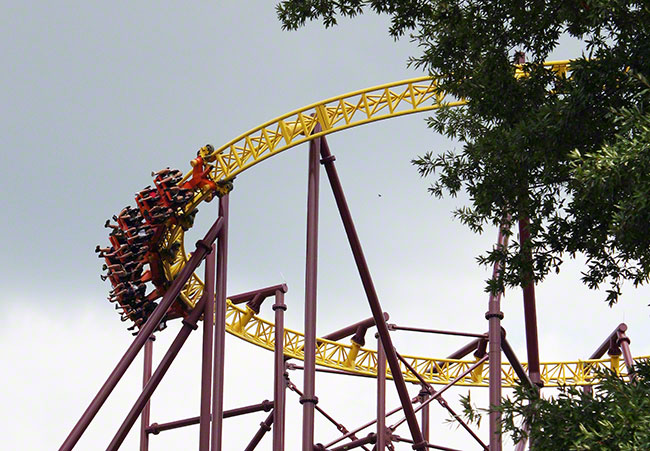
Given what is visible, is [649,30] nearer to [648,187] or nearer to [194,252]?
[648,187]

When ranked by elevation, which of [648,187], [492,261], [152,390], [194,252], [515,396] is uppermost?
[194,252]

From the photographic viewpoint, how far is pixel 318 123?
17.1 metres

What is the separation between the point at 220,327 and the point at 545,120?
9.50 metres

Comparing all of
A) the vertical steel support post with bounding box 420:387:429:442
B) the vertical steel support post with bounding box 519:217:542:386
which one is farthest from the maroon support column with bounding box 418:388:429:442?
the vertical steel support post with bounding box 519:217:542:386

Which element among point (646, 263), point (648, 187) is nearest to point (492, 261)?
point (646, 263)

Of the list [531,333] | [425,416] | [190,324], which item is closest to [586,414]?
[531,333]

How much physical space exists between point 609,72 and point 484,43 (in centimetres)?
116

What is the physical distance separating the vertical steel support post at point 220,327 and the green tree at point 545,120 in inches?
292

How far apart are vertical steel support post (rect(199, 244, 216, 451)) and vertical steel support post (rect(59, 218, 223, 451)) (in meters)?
0.36

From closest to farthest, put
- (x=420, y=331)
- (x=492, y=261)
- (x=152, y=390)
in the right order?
(x=492, y=261) → (x=152, y=390) → (x=420, y=331)

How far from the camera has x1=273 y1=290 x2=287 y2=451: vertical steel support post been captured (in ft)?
56.6

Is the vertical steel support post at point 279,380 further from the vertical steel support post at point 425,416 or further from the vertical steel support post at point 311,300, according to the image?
the vertical steel support post at point 425,416

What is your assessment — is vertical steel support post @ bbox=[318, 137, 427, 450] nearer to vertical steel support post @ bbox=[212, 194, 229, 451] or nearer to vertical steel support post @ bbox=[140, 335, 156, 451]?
vertical steel support post @ bbox=[212, 194, 229, 451]

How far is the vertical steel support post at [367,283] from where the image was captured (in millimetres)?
16938
